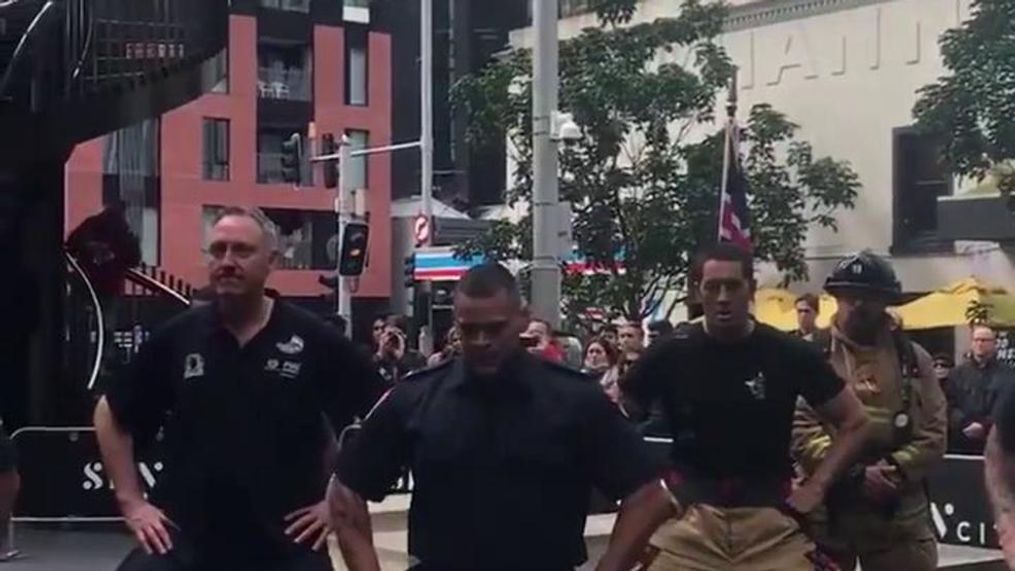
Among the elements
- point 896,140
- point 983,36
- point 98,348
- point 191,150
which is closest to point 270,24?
point 191,150

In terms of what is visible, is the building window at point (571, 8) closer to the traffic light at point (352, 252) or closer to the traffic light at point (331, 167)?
the traffic light at point (331, 167)

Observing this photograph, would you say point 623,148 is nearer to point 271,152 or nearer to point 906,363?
point 906,363

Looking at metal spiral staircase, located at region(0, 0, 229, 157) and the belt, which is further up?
metal spiral staircase, located at region(0, 0, 229, 157)

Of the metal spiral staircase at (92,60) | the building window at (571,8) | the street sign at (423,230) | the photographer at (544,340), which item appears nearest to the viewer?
the photographer at (544,340)

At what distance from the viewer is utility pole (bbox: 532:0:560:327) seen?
1717 cm

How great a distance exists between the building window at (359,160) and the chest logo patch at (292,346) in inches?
1856

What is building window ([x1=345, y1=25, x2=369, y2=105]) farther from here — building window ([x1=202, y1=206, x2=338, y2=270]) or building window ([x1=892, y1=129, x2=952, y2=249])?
building window ([x1=892, y1=129, x2=952, y2=249])

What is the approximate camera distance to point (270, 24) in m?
59.1

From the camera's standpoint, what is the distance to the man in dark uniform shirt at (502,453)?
193 inches

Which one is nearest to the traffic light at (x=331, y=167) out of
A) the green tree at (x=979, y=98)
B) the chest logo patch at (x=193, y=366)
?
the green tree at (x=979, y=98)

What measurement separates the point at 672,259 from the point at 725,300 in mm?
21476

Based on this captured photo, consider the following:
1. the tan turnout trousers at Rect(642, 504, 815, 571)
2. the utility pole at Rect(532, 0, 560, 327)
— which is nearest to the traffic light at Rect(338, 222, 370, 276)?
the utility pole at Rect(532, 0, 560, 327)

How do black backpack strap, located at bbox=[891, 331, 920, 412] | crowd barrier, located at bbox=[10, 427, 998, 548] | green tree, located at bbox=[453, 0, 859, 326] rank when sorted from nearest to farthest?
black backpack strap, located at bbox=[891, 331, 920, 412], crowd barrier, located at bbox=[10, 427, 998, 548], green tree, located at bbox=[453, 0, 859, 326]

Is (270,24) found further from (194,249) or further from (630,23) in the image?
(630,23)
